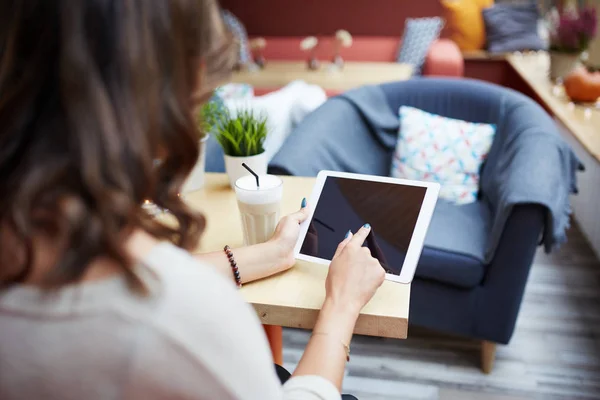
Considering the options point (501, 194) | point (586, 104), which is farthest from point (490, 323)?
point (586, 104)

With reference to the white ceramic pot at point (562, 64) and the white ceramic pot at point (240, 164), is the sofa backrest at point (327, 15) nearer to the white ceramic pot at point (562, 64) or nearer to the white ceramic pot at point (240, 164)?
the white ceramic pot at point (562, 64)

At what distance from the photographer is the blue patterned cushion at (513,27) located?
4.31m

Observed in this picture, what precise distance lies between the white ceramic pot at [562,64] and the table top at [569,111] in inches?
2.2

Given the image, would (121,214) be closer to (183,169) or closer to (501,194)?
(183,169)

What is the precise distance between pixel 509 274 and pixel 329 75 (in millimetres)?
2104

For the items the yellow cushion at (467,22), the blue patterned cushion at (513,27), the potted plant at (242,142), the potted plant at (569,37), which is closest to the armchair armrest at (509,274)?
the potted plant at (242,142)

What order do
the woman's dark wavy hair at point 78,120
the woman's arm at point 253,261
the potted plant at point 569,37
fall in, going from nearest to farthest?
the woman's dark wavy hair at point 78,120 → the woman's arm at point 253,261 → the potted plant at point 569,37

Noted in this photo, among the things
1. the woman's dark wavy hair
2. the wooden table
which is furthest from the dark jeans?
the woman's dark wavy hair

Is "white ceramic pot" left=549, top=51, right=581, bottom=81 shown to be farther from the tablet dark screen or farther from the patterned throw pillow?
the tablet dark screen

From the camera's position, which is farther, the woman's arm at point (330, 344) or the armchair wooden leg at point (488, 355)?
the armchair wooden leg at point (488, 355)

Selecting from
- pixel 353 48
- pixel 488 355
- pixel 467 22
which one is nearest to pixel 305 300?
pixel 488 355

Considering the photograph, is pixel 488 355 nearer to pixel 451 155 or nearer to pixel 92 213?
pixel 451 155

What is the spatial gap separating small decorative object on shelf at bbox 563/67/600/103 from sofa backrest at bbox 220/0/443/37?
252 centimetres

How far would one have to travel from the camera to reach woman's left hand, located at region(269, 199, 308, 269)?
105cm
